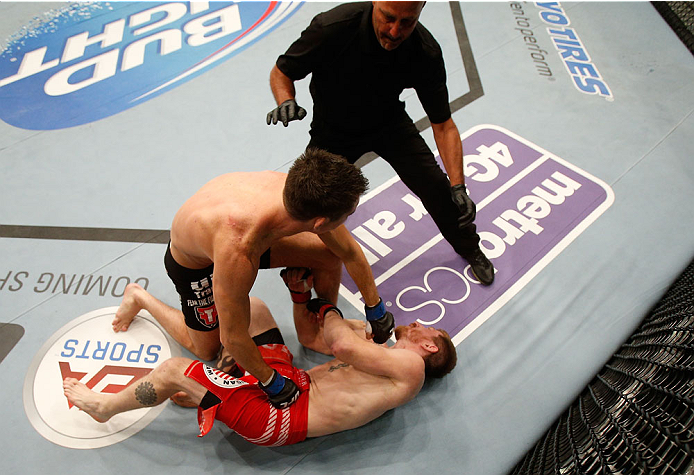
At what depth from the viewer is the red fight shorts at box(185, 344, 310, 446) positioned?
2219 millimetres

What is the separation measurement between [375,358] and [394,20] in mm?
1445

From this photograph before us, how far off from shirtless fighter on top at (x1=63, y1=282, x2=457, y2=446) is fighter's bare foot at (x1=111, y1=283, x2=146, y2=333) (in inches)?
14.9

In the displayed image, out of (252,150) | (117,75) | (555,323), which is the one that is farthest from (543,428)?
(117,75)

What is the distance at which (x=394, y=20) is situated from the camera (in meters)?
2.12

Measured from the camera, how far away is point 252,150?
3783 millimetres

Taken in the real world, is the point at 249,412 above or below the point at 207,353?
above

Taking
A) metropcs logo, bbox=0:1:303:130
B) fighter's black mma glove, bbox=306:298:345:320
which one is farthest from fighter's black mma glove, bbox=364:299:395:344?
metropcs logo, bbox=0:1:303:130

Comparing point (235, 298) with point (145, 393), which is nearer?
point (235, 298)

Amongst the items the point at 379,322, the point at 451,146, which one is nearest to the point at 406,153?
the point at 451,146

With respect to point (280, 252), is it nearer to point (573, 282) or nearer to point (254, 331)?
point (254, 331)

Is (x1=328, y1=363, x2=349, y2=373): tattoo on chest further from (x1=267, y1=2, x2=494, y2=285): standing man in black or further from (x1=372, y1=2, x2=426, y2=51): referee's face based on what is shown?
(x1=372, y1=2, x2=426, y2=51): referee's face

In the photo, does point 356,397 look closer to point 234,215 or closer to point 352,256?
point 352,256

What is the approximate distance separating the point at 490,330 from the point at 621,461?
91cm

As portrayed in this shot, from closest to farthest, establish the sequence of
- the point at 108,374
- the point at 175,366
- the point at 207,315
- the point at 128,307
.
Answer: the point at 175,366
the point at 207,315
the point at 108,374
the point at 128,307
